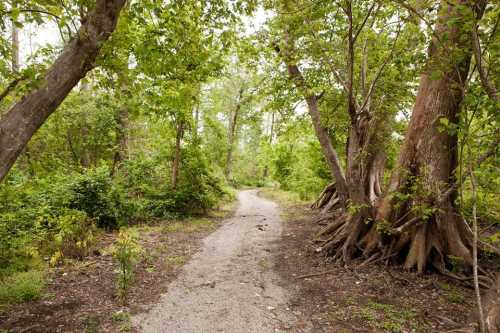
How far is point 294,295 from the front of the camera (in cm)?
471

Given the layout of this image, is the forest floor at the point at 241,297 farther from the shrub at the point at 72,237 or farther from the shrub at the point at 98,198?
the shrub at the point at 98,198

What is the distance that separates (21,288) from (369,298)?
5.41m

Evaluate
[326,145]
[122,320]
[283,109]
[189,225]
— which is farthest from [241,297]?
[283,109]

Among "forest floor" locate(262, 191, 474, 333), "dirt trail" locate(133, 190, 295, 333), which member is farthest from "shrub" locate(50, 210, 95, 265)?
"forest floor" locate(262, 191, 474, 333)

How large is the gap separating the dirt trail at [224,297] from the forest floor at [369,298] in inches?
12.3

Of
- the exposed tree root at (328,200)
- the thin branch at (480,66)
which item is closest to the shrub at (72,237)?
the thin branch at (480,66)

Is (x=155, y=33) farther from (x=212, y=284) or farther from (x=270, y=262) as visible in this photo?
(x=270, y=262)

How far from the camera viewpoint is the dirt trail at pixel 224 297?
3752mm

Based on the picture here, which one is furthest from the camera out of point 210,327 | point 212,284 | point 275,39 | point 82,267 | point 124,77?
point 275,39

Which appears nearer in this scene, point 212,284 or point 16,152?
point 16,152

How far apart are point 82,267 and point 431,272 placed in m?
6.77

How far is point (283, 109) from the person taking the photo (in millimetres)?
9477

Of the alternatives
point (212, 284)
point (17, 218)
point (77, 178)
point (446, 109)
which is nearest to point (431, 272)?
point (446, 109)

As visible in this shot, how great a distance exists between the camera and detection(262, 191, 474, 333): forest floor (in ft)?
12.2
